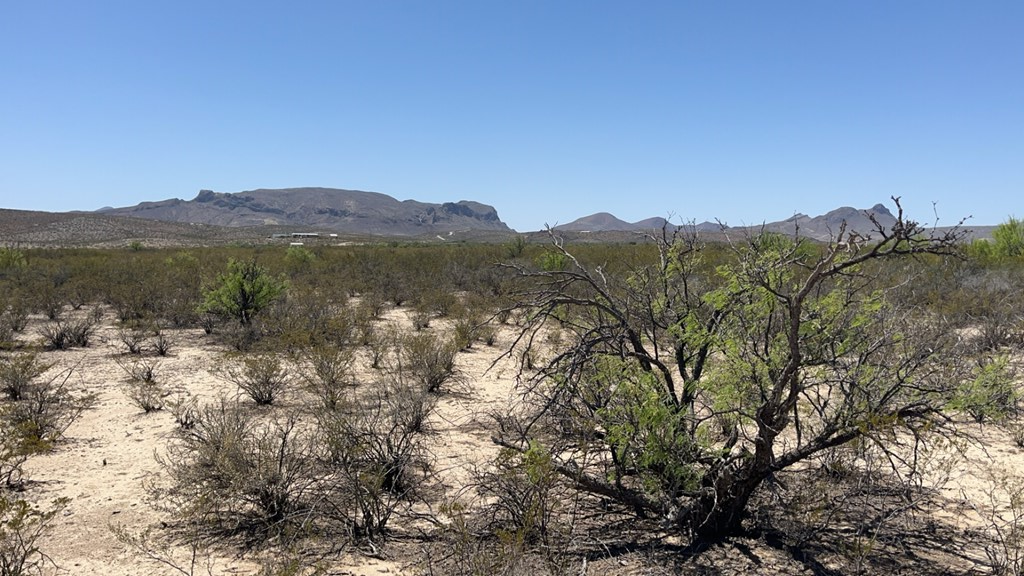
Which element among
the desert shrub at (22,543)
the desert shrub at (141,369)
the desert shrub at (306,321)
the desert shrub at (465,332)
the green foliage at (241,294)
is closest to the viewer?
the desert shrub at (22,543)

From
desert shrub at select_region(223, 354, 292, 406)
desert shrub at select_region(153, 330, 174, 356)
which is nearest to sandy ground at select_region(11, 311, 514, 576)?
desert shrub at select_region(153, 330, 174, 356)

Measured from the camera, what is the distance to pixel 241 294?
13719 millimetres

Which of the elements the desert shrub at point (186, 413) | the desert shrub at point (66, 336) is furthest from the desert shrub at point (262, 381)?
the desert shrub at point (66, 336)

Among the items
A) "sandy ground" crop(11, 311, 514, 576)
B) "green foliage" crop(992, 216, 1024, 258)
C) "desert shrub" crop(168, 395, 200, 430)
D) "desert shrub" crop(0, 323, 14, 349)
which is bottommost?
"sandy ground" crop(11, 311, 514, 576)

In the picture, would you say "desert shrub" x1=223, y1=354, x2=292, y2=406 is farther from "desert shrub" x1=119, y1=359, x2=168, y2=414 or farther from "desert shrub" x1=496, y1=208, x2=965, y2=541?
"desert shrub" x1=496, y1=208, x2=965, y2=541

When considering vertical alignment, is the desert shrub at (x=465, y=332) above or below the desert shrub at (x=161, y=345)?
above

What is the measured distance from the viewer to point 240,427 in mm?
5895

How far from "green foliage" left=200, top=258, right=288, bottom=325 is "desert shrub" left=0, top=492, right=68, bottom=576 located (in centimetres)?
829

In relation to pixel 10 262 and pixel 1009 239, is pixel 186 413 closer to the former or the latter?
pixel 10 262

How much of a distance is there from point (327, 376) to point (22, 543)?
5113mm

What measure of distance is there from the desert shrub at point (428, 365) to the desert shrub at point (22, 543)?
16.5 ft

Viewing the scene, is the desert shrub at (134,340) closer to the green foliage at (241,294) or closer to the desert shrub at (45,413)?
the green foliage at (241,294)

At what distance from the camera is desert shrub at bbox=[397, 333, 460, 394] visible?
9.62 metres

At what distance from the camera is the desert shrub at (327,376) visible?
27.2ft
